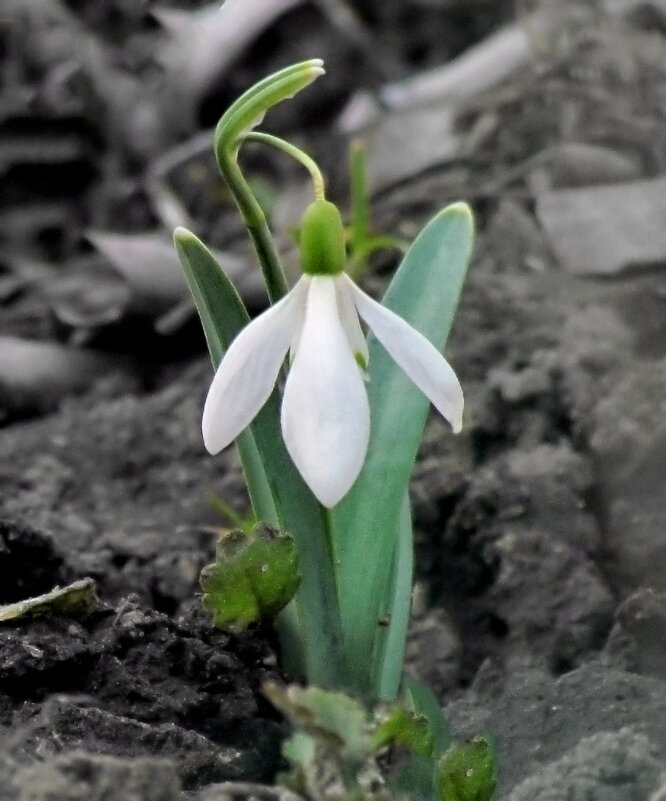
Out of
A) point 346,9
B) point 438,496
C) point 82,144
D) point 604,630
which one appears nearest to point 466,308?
point 438,496

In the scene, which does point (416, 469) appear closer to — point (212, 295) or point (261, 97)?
point (212, 295)

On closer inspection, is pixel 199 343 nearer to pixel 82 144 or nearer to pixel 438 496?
pixel 438 496

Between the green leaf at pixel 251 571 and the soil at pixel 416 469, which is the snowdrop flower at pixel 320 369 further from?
the soil at pixel 416 469

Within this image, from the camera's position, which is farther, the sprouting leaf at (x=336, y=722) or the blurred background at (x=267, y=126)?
the blurred background at (x=267, y=126)

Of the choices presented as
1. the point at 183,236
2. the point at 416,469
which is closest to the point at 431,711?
the point at 183,236

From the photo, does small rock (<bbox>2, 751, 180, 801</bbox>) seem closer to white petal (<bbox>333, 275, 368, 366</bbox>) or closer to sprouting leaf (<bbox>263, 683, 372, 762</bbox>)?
sprouting leaf (<bbox>263, 683, 372, 762</bbox>)

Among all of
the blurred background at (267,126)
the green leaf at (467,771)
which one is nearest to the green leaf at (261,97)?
the green leaf at (467,771)

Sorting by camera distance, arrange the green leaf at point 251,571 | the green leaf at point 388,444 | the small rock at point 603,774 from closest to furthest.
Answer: the small rock at point 603,774 < the green leaf at point 251,571 < the green leaf at point 388,444

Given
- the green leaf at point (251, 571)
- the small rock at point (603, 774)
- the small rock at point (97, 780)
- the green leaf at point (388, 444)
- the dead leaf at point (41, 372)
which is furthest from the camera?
the dead leaf at point (41, 372)
